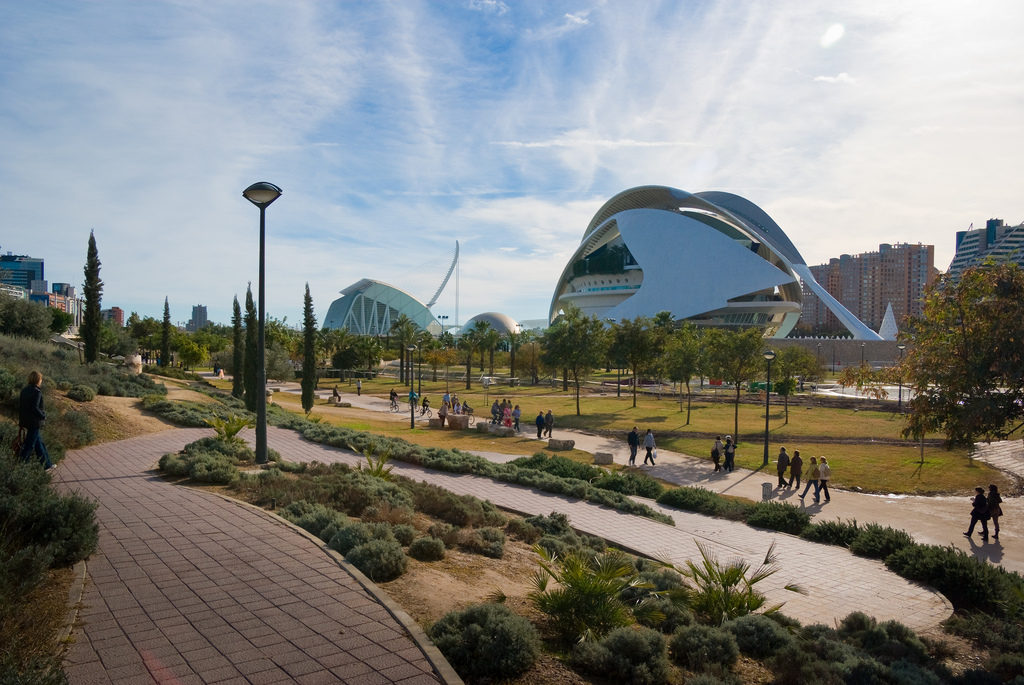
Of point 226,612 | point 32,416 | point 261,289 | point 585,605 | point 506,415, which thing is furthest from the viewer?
point 506,415

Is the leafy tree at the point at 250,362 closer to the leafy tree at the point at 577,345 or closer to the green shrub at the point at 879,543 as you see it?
the leafy tree at the point at 577,345

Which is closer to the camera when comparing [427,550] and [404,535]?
[427,550]

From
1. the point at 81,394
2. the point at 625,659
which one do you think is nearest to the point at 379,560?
the point at 625,659

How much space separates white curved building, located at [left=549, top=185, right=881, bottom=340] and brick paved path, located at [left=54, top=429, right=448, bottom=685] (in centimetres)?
7361

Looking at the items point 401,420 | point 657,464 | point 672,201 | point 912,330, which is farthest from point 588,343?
point 672,201

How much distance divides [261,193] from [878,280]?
161198 millimetres

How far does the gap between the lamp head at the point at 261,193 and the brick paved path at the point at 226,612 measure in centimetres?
532

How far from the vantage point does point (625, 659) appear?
13.8 feet

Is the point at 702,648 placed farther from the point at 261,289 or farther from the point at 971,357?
the point at 261,289

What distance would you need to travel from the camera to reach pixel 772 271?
78.9 m

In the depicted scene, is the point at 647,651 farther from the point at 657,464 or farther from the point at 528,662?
the point at 657,464

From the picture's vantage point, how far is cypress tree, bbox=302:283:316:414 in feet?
98.4

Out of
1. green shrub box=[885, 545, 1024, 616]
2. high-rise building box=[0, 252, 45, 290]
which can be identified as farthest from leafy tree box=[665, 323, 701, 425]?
high-rise building box=[0, 252, 45, 290]

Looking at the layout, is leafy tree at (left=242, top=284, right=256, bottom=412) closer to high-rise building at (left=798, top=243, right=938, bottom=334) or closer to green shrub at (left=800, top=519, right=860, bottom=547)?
green shrub at (left=800, top=519, right=860, bottom=547)
